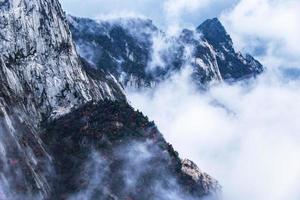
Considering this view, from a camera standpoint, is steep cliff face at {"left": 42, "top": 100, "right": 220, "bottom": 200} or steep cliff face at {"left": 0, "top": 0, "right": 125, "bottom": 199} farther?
steep cliff face at {"left": 42, "top": 100, "right": 220, "bottom": 200}

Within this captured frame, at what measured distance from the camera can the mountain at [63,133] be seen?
122250 millimetres

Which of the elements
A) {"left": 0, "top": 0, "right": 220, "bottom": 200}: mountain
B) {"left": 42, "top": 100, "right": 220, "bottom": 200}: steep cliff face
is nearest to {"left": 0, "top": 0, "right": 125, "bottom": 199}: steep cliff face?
{"left": 0, "top": 0, "right": 220, "bottom": 200}: mountain

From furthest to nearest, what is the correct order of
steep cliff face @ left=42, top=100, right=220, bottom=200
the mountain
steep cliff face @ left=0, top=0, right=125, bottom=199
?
steep cliff face @ left=42, top=100, right=220, bottom=200
steep cliff face @ left=0, top=0, right=125, bottom=199
the mountain

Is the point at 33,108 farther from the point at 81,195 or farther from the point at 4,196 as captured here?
the point at 4,196

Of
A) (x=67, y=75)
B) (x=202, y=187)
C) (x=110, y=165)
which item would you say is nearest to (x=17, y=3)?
(x=67, y=75)

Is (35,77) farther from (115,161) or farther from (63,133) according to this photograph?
(115,161)

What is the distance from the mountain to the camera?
122250mm

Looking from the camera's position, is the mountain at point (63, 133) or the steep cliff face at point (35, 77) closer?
the mountain at point (63, 133)

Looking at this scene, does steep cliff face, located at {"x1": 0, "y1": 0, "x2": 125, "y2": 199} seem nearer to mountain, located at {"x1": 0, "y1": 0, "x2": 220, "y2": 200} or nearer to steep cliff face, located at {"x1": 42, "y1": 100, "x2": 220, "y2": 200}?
mountain, located at {"x1": 0, "y1": 0, "x2": 220, "y2": 200}

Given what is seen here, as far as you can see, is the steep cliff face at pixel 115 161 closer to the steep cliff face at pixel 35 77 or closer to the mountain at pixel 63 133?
the mountain at pixel 63 133

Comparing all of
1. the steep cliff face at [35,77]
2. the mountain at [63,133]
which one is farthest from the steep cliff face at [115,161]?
the steep cliff face at [35,77]

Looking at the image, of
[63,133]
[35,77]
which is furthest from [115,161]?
[35,77]

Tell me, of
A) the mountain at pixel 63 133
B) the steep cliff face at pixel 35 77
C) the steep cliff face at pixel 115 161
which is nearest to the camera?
the mountain at pixel 63 133

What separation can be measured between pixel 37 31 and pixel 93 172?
4454 centimetres
